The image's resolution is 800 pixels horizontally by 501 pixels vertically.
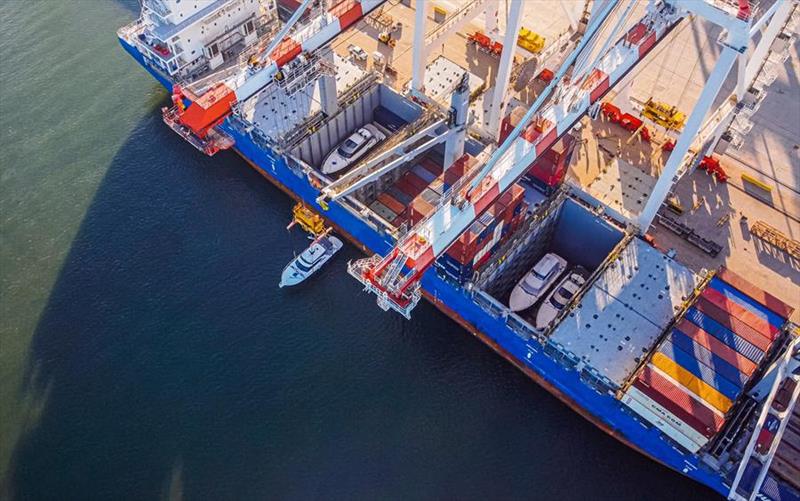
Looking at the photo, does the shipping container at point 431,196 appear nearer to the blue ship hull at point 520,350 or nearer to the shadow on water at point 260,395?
the blue ship hull at point 520,350

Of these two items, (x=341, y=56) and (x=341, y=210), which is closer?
(x=341, y=210)

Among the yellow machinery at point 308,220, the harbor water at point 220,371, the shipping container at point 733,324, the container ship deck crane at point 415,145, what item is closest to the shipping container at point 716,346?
the shipping container at point 733,324

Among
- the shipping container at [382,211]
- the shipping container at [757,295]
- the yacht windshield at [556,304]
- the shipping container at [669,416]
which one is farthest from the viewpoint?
the shipping container at [382,211]

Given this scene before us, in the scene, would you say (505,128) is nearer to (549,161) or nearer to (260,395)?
(549,161)

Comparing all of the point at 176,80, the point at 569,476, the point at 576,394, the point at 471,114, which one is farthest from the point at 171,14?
the point at 569,476

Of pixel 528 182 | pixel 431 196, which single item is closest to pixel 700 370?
pixel 528 182

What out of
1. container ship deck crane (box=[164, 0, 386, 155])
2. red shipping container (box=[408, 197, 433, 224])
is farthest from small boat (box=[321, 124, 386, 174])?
red shipping container (box=[408, 197, 433, 224])

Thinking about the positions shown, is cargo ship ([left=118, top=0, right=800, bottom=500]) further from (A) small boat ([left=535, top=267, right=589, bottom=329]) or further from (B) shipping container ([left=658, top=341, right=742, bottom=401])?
(A) small boat ([left=535, top=267, right=589, bottom=329])

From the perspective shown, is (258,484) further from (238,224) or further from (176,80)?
(176,80)
